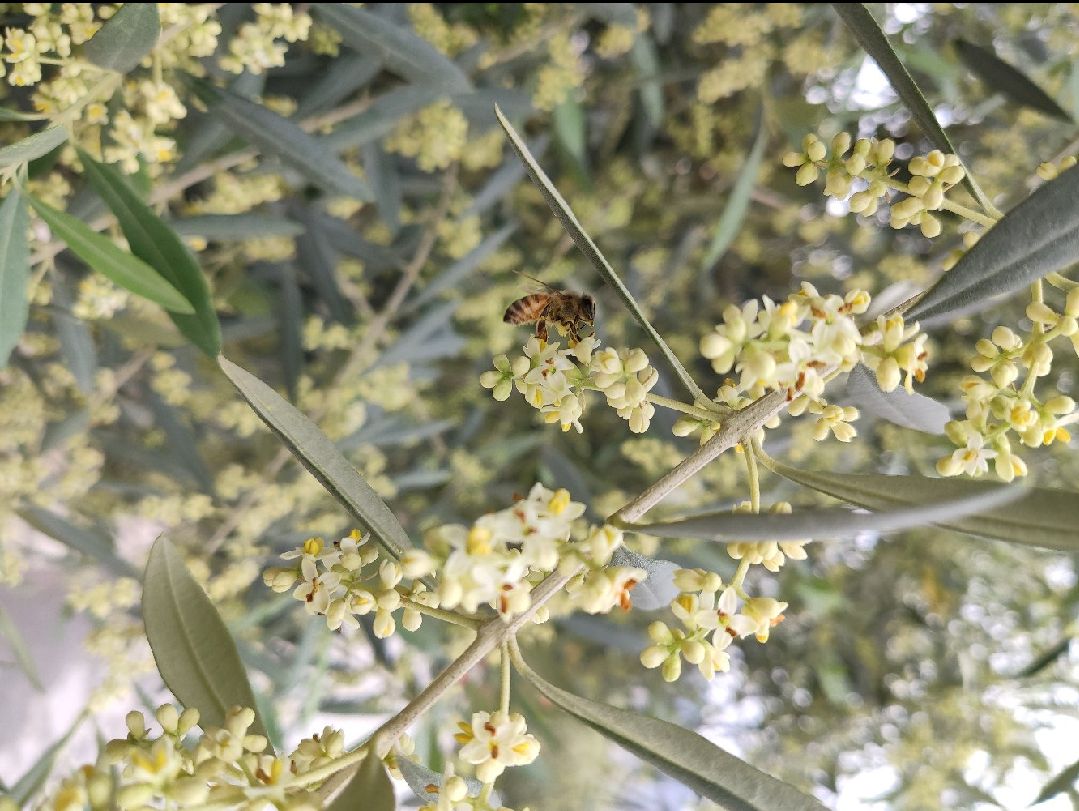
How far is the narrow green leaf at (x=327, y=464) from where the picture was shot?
0.72 meters

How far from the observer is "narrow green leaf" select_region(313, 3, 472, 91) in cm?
121

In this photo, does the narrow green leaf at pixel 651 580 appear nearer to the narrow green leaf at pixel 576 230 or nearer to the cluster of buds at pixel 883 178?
the narrow green leaf at pixel 576 230

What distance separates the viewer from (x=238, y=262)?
1645mm

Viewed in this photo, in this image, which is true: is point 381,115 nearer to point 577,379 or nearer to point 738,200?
point 738,200

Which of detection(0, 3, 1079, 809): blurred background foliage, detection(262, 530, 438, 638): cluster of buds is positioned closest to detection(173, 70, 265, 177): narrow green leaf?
detection(0, 3, 1079, 809): blurred background foliage

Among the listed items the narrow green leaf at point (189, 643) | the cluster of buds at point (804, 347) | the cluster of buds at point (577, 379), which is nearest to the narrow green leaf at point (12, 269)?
the narrow green leaf at point (189, 643)

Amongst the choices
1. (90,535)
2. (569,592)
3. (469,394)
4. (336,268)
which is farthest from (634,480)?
(569,592)

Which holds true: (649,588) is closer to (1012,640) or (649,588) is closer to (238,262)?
(238,262)

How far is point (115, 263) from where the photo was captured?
818mm

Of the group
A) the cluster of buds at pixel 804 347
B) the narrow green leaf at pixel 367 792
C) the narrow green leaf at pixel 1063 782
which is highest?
the cluster of buds at pixel 804 347

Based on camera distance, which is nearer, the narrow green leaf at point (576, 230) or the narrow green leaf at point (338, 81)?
the narrow green leaf at point (576, 230)

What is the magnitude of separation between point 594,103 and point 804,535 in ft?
6.03

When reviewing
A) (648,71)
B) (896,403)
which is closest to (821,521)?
(896,403)

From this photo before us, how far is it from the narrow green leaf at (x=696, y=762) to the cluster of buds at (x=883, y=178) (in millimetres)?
466
